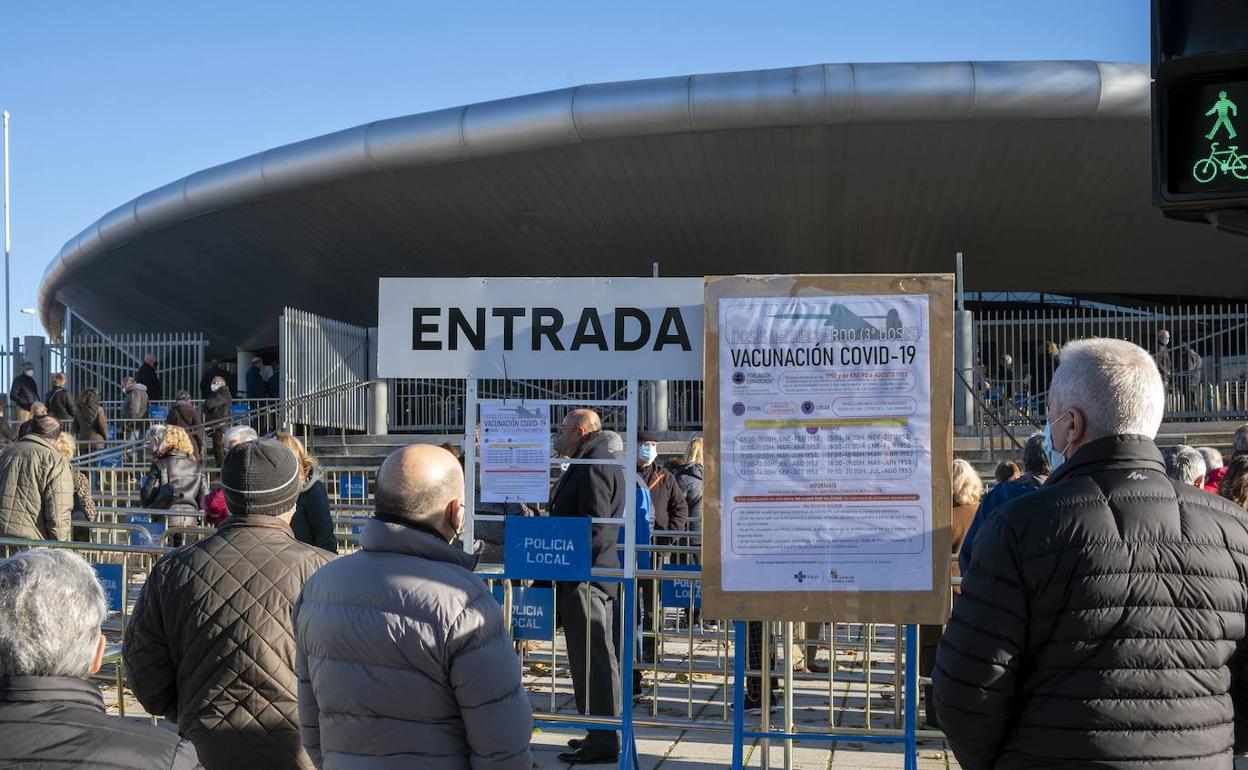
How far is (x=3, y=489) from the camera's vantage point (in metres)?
9.86

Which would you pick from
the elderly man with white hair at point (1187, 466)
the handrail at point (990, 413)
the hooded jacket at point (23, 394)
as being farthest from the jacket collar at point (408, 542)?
the hooded jacket at point (23, 394)

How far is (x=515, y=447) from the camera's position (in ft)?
23.5

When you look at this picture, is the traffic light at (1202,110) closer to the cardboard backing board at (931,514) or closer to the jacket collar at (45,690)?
the cardboard backing board at (931,514)

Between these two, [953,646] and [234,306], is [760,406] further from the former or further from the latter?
[234,306]

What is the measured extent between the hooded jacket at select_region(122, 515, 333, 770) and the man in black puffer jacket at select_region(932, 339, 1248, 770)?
2267mm

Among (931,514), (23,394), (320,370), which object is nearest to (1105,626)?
(931,514)

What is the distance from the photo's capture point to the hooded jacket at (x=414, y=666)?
11.5 ft

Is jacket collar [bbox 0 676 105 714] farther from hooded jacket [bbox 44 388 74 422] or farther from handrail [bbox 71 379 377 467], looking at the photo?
hooded jacket [bbox 44 388 74 422]

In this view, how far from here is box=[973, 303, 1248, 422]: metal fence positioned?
20812mm

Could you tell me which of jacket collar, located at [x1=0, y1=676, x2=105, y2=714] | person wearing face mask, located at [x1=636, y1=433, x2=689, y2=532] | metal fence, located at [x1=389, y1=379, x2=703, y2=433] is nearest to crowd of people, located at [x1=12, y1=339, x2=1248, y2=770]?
jacket collar, located at [x1=0, y1=676, x2=105, y2=714]

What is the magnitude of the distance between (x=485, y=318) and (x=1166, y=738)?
168 inches

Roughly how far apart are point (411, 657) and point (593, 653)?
3.98 meters

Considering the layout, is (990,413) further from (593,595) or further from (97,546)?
(97,546)

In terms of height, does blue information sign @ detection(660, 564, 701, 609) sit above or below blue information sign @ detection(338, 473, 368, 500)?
below
